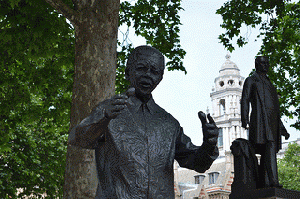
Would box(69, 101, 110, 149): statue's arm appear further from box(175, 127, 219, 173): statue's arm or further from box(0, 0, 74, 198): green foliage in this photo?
box(0, 0, 74, 198): green foliage

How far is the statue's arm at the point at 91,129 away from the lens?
221 centimetres

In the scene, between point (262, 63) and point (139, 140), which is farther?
point (262, 63)

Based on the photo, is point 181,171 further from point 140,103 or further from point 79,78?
point 140,103

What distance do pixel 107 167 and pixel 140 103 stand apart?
0.43 m

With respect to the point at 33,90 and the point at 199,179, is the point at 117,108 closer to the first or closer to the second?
the point at 33,90

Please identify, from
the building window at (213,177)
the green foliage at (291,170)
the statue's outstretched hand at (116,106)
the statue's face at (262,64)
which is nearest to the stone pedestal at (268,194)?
the statue's face at (262,64)

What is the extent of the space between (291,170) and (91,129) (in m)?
38.5

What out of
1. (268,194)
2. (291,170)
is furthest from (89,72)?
(291,170)

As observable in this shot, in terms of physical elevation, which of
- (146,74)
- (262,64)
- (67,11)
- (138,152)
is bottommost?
(138,152)

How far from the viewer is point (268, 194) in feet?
22.8

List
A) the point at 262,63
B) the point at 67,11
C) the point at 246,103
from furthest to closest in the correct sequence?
the point at 262,63, the point at 246,103, the point at 67,11

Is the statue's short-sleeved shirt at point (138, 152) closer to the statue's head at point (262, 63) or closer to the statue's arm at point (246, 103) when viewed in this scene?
the statue's arm at point (246, 103)

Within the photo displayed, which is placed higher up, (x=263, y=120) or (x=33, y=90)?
(x=33, y=90)

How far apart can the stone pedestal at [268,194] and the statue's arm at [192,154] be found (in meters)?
4.62
